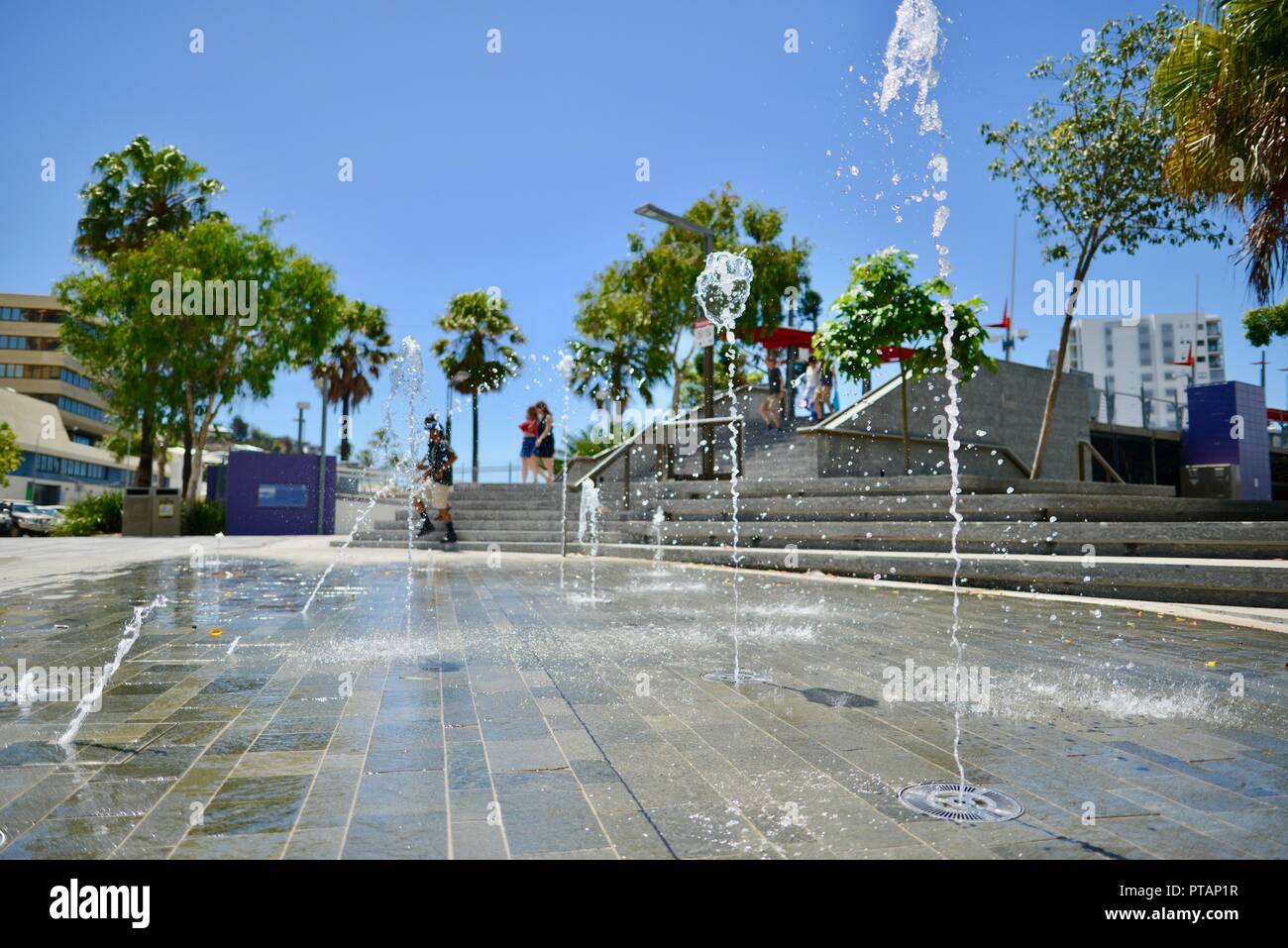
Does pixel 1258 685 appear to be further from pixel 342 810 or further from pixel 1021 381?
pixel 1021 381

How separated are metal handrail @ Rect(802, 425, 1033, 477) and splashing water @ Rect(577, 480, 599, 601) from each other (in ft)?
14.7

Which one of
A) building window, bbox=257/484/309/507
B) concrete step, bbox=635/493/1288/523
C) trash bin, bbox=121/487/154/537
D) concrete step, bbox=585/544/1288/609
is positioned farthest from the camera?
building window, bbox=257/484/309/507

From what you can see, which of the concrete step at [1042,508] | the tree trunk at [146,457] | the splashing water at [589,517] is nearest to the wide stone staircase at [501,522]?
the splashing water at [589,517]

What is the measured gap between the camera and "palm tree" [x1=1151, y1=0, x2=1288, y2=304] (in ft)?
27.5

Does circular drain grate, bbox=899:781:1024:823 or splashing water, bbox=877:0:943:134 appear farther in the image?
splashing water, bbox=877:0:943:134

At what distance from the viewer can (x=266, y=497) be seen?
2659cm

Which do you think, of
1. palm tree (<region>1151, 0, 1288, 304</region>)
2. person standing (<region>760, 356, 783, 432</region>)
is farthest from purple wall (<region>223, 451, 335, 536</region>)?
palm tree (<region>1151, 0, 1288, 304</region>)

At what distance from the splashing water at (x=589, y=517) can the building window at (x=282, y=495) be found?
43.6 feet

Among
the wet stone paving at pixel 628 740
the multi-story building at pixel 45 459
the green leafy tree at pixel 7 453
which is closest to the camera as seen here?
the wet stone paving at pixel 628 740

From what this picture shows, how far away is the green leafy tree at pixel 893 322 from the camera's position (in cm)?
1461

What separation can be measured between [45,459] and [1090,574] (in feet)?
234

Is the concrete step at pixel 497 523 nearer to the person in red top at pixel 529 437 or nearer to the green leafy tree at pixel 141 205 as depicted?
the person in red top at pixel 529 437

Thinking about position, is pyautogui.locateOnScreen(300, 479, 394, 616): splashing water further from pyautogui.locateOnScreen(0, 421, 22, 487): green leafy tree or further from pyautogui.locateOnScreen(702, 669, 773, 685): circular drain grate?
pyautogui.locateOnScreen(0, 421, 22, 487): green leafy tree
